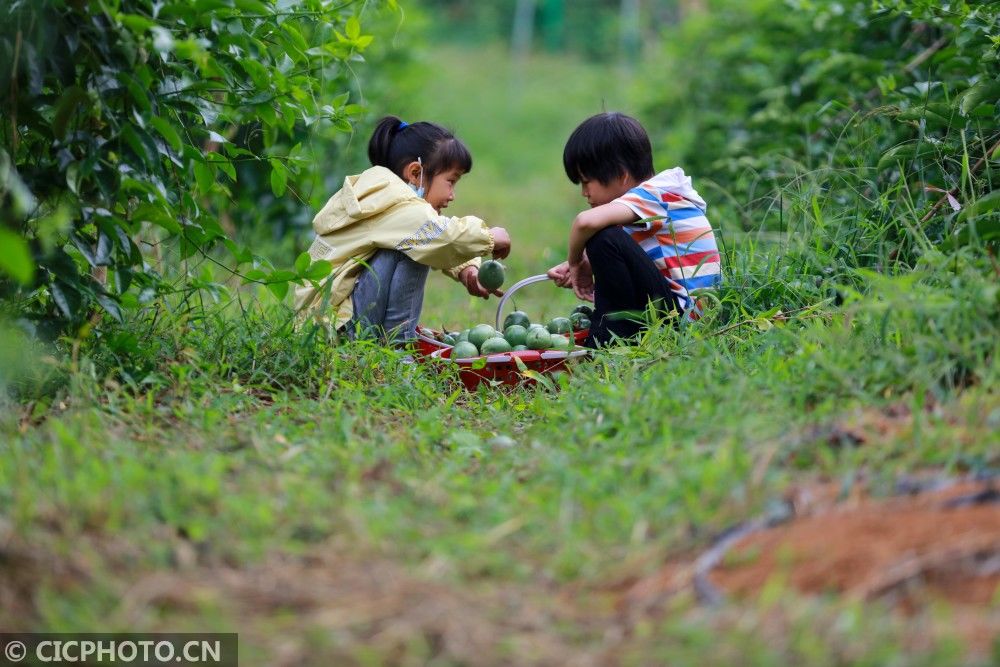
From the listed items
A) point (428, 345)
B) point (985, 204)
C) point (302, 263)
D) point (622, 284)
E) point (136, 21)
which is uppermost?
point (136, 21)

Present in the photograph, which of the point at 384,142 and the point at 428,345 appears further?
the point at 384,142

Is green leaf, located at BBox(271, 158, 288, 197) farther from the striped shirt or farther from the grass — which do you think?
the striped shirt

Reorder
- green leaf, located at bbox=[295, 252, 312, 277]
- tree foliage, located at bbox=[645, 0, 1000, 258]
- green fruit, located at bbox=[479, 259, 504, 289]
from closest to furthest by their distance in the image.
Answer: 1. green leaf, located at bbox=[295, 252, 312, 277]
2. tree foliage, located at bbox=[645, 0, 1000, 258]
3. green fruit, located at bbox=[479, 259, 504, 289]

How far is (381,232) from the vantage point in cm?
427

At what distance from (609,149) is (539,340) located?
2.66 ft

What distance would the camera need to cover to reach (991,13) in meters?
4.12

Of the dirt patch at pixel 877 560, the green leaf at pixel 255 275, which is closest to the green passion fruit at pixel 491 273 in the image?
the green leaf at pixel 255 275

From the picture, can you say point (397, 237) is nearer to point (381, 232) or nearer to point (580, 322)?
point (381, 232)

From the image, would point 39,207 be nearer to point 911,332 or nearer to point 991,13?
point 911,332

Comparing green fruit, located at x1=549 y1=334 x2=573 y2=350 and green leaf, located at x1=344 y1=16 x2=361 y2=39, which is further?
green fruit, located at x1=549 y1=334 x2=573 y2=350

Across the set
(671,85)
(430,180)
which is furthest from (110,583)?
(671,85)

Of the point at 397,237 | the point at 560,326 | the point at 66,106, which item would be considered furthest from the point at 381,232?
the point at 66,106

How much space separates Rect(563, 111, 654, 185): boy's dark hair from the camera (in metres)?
4.21

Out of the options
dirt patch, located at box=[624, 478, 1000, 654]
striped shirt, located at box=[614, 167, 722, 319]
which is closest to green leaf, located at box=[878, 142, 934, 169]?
striped shirt, located at box=[614, 167, 722, 319]
